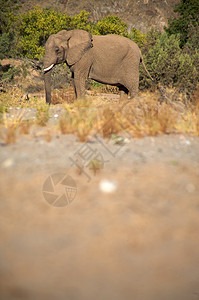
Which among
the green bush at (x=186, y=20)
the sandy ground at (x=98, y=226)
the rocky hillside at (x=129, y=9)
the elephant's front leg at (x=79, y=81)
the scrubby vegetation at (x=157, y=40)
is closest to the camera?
the sandy ground at (x=98, y=226)

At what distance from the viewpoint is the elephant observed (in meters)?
6.53

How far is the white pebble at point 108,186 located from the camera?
99.4 inches

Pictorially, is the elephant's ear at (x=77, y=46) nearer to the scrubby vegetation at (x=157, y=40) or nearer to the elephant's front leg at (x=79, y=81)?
the elephant's front leg at (x=79, y=81)

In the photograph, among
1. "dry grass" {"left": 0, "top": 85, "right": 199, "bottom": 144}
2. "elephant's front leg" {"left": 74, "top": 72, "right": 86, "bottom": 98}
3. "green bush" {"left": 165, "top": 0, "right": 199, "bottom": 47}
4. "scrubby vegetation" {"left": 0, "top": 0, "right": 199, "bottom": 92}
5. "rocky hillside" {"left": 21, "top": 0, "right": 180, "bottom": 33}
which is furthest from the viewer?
Answer: "rocky hillside" {"left": 21, "top": 0, "right": 180, "bottom": 33}

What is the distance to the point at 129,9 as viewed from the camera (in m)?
32.4

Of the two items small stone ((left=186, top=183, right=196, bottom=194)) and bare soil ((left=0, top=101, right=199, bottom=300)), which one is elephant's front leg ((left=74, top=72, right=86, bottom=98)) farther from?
small stone ((left=186, top=183, right=196, bottom=194))

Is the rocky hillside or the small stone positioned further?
the rocky hillside

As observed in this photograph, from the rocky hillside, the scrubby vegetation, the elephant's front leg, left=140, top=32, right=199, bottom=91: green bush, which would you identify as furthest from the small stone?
the rocky hillside

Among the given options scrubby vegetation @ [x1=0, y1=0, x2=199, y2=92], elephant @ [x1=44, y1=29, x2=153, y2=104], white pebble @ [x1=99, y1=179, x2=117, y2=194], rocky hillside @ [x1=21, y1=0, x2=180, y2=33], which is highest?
white pebble @ [x1=99, y1=179, x2=117, y2=194]

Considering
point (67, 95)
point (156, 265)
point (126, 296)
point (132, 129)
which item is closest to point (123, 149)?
point (132, 129)

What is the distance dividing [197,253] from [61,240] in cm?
84

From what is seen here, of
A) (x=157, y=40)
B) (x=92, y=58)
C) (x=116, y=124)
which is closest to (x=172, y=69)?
(x=157, y=40)

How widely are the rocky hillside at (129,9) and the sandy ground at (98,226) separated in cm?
3034

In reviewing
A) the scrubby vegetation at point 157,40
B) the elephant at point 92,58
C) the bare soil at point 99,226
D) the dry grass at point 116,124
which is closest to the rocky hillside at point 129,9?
the scrubby vegetation at point 157,40
